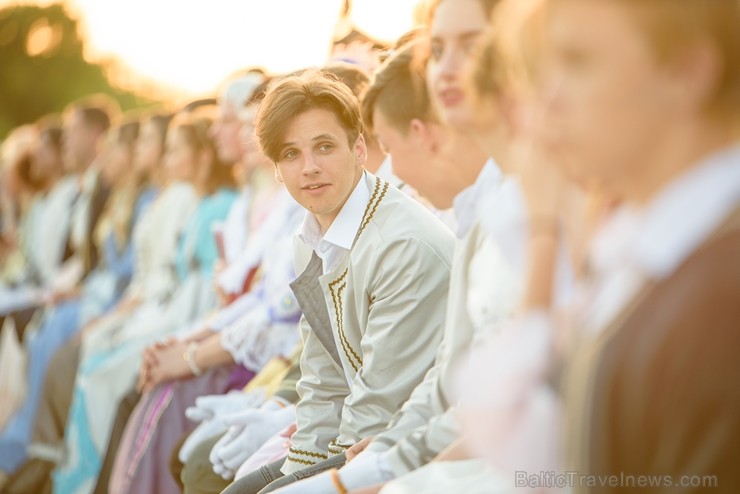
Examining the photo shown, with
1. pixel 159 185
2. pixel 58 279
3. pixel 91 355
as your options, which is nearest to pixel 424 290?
pixel 91 355

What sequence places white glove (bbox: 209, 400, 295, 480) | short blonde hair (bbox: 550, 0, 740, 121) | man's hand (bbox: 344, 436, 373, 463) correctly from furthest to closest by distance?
white glove (bbox: 209, 400, 295, 480) < man's hand (bbox: 344, 436, 373, 463) < short blonde hair (bbox: 550, 0, 740, 121)

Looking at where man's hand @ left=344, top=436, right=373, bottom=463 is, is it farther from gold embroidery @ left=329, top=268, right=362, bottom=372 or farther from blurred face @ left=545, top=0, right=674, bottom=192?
blurred face @ left=545, top=0, right=674, bottom=192

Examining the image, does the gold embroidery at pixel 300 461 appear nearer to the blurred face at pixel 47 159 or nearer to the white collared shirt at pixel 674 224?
the white collared shirt at pixel 674 224

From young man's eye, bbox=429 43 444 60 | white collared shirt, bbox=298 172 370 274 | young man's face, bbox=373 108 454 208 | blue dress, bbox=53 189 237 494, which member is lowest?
blue dress, bbox=53 189 237 494

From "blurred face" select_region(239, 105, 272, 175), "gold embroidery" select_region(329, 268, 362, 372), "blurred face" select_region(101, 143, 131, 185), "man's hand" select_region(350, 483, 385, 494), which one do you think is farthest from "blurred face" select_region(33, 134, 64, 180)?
"man's hand" select_region(350, 483, 385, 494)

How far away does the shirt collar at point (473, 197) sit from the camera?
9.00 feet

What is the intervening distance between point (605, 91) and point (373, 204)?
66.7 inches

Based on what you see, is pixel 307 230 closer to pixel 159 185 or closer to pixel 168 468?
pixel 168 468

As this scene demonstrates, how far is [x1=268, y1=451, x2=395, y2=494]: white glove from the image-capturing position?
2.68 metres

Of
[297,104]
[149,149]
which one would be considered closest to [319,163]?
[297,104]

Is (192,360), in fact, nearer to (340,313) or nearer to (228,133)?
(228,133)

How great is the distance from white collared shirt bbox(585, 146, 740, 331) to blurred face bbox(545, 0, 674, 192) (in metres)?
0.08

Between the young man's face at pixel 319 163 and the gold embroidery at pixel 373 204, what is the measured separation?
78mm

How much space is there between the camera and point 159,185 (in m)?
7.57
